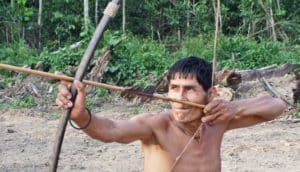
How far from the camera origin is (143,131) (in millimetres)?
2461

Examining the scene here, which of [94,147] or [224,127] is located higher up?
[224,127]

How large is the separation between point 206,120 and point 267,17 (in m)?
11.3

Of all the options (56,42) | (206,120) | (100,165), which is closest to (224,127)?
(206,120)

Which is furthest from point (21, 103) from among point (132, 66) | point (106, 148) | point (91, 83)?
point (91, 83)

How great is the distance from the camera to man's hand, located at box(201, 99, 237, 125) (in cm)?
243

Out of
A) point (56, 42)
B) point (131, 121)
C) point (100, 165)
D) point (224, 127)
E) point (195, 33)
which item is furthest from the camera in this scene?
point (195, 33)

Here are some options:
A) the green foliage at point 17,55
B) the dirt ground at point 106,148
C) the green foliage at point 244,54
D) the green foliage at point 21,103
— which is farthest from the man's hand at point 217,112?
the green foliage at point 17,55

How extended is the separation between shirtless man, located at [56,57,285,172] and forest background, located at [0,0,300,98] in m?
5.50

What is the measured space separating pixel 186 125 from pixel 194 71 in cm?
22

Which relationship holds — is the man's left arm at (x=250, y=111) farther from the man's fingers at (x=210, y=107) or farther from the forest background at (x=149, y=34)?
the forest background at (x=149, y=34)

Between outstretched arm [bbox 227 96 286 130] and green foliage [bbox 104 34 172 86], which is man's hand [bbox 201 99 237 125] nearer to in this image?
outstretched arm [bbox 227 96 286 130]

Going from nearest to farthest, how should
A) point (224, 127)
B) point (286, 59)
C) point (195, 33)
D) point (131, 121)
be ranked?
1. point (131, 121)
2. point (224, 127)
3. point (286, 59)
4. point (195, 33)

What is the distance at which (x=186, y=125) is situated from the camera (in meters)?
2.57

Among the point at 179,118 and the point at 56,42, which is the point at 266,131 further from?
the point at 56,42
